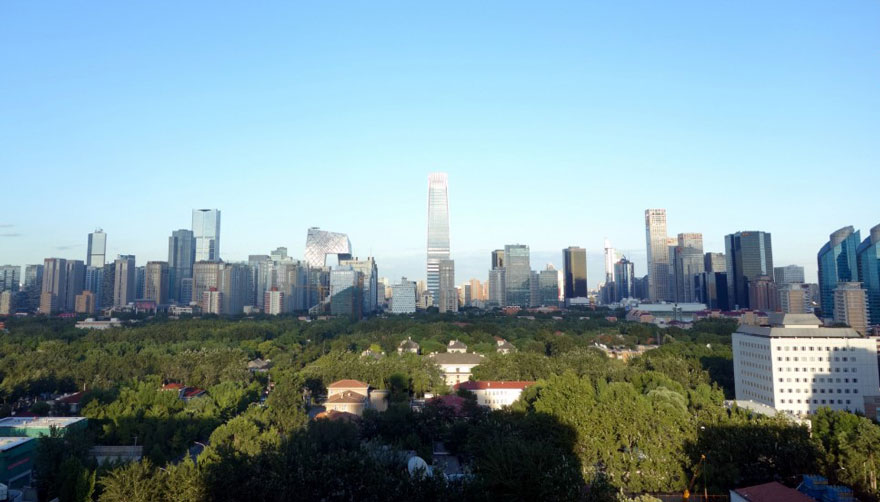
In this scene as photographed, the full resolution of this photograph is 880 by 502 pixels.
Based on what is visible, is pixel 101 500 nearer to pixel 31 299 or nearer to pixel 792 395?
pixel 792 395

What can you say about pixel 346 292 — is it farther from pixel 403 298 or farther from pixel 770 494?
pixel 770 494

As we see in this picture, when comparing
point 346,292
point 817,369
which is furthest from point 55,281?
point 817,369

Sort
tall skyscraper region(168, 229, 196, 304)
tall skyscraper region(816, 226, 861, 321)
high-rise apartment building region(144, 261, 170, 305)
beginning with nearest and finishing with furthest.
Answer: tall skyscraper region(816, 226, 861, 321), high-rise apartment building region(144, 261, 170, 305), tall skyscraper region(168, 229, 196, 304)

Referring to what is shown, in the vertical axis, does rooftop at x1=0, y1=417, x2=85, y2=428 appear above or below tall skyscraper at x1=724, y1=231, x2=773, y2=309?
below

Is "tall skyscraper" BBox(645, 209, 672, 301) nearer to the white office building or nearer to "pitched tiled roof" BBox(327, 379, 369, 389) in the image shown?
the white office building

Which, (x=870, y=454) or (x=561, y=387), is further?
(x=561, y=387)

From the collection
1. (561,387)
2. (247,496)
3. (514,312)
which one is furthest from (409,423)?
(514,312)

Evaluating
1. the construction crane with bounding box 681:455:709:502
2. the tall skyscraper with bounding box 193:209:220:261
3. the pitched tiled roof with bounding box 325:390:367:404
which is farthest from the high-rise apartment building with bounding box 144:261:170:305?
the construction crane with bounding box 681:455:709:502
